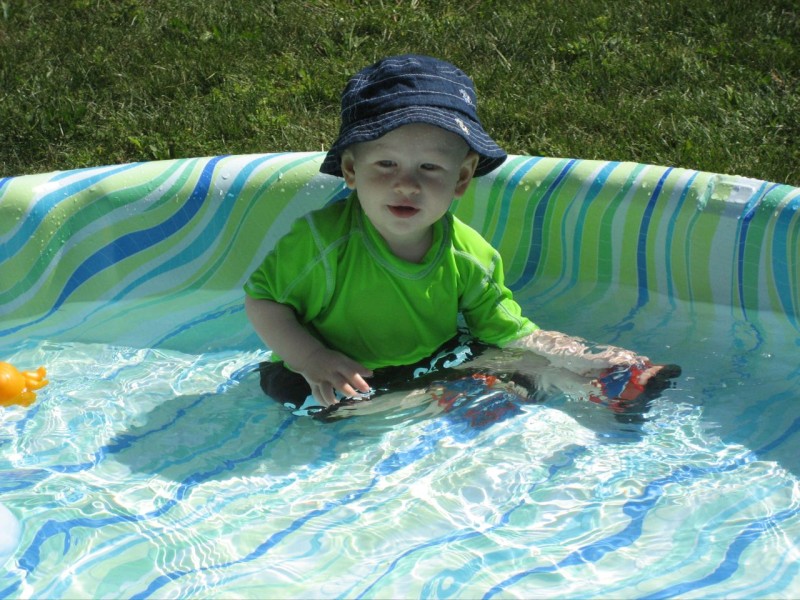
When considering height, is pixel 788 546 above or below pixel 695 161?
below

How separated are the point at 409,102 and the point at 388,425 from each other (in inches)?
29.5

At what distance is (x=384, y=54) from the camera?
4.27 meters

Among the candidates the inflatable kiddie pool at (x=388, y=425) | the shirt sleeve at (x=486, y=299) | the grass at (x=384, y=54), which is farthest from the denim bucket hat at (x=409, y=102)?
the grass at (x=384, y=54)

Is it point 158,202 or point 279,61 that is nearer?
point 158,202

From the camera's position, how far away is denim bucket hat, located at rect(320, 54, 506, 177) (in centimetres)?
217

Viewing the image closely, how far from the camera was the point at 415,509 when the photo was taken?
2.16 meters

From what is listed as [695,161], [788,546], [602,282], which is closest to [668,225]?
[602,282]

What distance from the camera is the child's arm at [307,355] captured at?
2252 mm

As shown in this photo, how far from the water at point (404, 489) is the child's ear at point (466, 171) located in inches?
20.9

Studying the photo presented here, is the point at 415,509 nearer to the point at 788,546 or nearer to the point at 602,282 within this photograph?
the point at 788,546

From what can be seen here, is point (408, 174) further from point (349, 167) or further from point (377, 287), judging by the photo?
point (377, 287)

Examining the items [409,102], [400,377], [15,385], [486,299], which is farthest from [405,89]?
[15,385]

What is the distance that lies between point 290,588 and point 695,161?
2119 mm

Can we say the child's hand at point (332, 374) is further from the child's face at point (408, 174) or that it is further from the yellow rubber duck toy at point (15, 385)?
the yellow rubber duck toy at point (15, 385)
